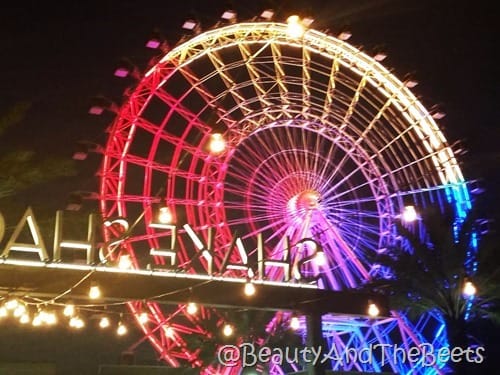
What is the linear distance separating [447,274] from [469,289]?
2.71ft

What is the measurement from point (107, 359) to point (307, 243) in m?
18.4

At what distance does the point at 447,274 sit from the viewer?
18047mm

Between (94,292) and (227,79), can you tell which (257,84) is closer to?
(227,79)

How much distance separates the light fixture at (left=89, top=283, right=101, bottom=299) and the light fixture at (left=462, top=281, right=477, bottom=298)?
923cm

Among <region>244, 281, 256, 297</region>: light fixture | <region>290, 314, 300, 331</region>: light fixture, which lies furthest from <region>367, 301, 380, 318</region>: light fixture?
<region>290, 314, 300, 331</region>: light fixture

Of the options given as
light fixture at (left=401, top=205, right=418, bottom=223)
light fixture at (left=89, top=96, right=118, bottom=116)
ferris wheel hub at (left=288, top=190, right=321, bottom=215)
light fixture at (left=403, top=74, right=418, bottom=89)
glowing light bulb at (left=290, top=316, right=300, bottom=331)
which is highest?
light fixture at (left=403, top=74, right=418, bottom=89)

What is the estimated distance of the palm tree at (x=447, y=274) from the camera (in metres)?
18.1

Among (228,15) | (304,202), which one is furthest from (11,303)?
(228,15)

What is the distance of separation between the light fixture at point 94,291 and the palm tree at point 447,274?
7390 millimetres

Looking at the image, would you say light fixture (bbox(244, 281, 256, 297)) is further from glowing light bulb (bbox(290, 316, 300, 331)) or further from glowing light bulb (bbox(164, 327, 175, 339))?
glowing light bulb (bbox(290, 316, 300, 331))

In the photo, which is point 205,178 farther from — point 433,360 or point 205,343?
point 433,360

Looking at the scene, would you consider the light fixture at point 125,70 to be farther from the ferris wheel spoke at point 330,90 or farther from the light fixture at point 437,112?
the light fixture at point 437,112

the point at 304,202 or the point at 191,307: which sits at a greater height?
the point at 304,202

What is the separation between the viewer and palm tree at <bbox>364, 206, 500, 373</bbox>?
18109 millimetres
